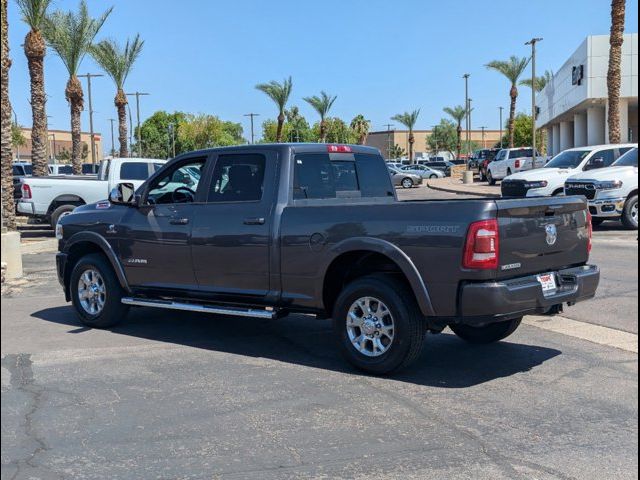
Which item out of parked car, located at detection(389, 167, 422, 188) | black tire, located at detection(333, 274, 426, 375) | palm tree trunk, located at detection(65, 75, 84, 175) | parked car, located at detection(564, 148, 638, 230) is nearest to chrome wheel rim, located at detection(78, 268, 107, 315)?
black tire, located at detection(333, 274, 426, 375)

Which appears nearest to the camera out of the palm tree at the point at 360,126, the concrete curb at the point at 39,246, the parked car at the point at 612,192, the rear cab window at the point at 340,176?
the rear cab window at the point at 340,176

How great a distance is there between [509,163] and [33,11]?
24.8 m

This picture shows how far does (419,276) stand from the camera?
5.70m

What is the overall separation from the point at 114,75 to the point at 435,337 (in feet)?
133

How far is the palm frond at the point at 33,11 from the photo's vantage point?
25.6 m

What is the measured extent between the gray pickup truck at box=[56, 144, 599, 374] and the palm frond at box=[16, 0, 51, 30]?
66.5ft

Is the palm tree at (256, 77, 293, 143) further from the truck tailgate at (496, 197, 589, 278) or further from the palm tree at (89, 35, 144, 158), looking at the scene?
the truck tailgate at (496, 197, 589, 278)

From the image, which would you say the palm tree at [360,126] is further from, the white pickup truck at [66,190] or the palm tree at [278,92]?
the white pickup truck at [66,190]

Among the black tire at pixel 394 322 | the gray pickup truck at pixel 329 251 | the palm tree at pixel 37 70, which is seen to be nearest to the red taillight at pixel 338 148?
the gray pickup truck at pixel 329 251

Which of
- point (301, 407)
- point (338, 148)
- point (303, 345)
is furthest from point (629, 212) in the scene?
point (301, 407)

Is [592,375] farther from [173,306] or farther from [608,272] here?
[608,272]

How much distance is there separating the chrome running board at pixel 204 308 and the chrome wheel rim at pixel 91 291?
13.4 inches

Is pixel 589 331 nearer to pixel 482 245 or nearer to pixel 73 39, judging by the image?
pixel 482 245

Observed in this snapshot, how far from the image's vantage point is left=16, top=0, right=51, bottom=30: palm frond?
2558 centimetres
